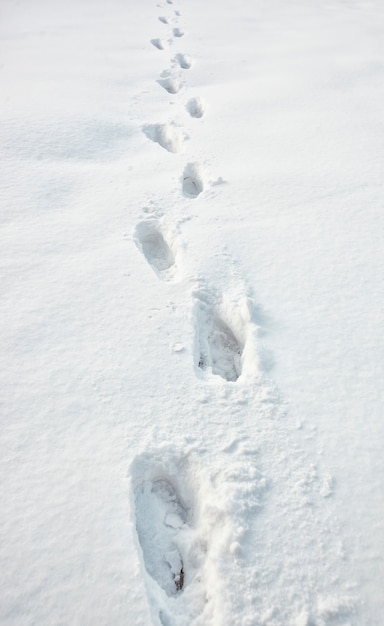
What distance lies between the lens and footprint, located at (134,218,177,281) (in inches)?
70.3

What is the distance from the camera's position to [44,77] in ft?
10.6

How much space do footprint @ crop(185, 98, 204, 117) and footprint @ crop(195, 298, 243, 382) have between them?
1957 millimetres

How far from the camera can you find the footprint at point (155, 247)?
1786mm

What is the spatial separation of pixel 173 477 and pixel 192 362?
14.8 inches

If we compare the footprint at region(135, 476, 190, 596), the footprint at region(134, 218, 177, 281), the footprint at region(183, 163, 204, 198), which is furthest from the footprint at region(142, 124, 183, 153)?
the footprint at region(135, 476, 190, 596)

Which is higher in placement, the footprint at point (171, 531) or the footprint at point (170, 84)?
the footprint at point (170, 84)

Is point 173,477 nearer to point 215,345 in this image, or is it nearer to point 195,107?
point 215,345

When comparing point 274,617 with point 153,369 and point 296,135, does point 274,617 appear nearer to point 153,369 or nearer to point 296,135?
point 153,369

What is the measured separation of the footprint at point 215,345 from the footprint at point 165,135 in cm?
143

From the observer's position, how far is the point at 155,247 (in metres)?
1.90

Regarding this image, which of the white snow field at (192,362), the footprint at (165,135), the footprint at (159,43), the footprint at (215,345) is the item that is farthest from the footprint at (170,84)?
the footprint at (215,345)

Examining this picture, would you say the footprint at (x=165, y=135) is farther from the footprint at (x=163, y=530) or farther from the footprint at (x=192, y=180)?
the footprint at (x=163, y=530)

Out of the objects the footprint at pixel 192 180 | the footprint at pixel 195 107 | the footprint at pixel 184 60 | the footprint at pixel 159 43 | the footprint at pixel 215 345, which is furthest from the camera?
the footprint at pixel 159 43

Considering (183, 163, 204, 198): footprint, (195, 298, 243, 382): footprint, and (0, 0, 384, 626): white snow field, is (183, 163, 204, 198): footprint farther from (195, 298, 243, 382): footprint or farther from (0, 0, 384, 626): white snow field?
(195, 298, 243, 382): footprint
